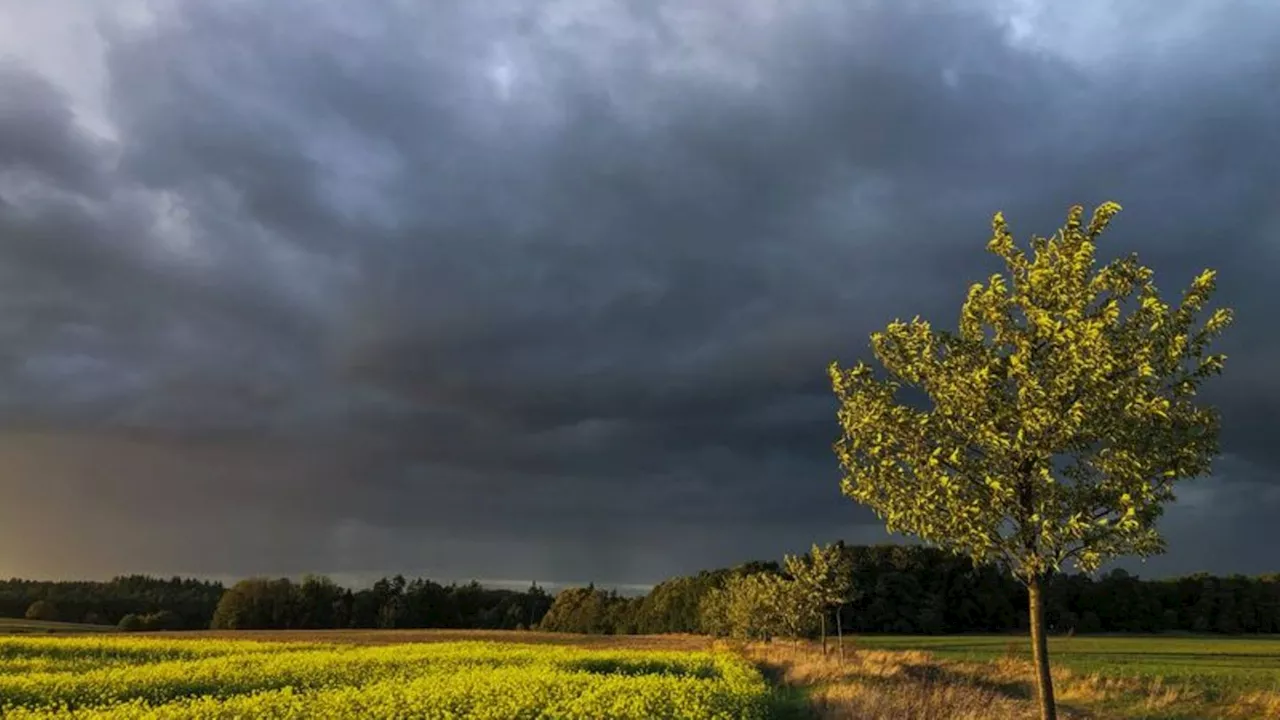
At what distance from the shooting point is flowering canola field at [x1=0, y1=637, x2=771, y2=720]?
18.1m

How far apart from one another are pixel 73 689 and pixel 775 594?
57.4 meters

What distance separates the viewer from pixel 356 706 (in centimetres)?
1898

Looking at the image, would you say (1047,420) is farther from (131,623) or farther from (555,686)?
(131,623)

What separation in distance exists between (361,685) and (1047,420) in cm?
2366

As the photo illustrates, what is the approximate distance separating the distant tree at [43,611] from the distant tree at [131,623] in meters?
12.6

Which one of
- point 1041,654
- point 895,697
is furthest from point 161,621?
point 1041,654

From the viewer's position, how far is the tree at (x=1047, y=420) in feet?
50.3

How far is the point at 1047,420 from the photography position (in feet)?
49.9

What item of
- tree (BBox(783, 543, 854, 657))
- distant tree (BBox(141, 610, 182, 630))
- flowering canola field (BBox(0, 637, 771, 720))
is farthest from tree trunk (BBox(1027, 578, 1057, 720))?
distant tree (BBox(141, 610, 182, 630))

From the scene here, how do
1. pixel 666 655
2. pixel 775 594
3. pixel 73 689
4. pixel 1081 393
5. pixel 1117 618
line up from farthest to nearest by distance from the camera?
1. pixel 1117 618
2. pixel 775 594
3. pixel 666 655
4. pixel 73 689
5. pixel 1081 393

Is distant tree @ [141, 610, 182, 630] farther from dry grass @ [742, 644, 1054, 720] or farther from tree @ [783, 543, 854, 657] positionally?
dry grass @ [742, 644, 1054, 720]

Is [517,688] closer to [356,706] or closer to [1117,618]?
[356,706]

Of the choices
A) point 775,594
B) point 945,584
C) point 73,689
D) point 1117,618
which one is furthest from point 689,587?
point 73,689

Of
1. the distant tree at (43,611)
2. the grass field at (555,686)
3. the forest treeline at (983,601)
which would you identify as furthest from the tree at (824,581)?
the distant tree at (43,611)
